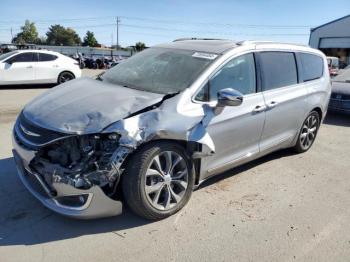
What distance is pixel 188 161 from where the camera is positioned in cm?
377

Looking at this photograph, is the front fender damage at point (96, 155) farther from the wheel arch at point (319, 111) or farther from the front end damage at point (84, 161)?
the wheel arch at point (319, 111)

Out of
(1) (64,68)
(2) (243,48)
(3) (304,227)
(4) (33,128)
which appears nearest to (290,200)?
(3) (304,227)

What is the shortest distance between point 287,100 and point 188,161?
2009mm

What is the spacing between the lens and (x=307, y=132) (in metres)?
5.96

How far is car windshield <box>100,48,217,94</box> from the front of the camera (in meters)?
Answer: 4.00

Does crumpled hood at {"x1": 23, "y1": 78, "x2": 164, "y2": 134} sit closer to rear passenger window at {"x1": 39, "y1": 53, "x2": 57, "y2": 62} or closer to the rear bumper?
the rear bumper

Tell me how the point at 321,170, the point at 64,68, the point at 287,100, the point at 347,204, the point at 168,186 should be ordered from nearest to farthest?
the point at 168,186 → the point at 347,204 → the point at 287,100 → the point at 321,170 → the point at 64,68

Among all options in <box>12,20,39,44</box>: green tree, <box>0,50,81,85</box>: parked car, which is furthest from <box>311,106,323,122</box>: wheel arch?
<box>12,20,39,44</box>: green tree

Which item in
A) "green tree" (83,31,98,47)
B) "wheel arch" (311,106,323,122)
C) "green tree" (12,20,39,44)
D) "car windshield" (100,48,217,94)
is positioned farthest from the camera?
"green tree" (83,31,98,47)

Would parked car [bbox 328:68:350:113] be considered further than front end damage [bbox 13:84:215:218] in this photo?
Yes

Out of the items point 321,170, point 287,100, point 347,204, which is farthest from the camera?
point 321,170

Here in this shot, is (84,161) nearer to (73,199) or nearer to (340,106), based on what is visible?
(73,199)

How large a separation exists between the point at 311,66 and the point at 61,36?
398 ft

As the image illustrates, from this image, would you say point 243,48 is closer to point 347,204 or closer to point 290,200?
point 290,200
